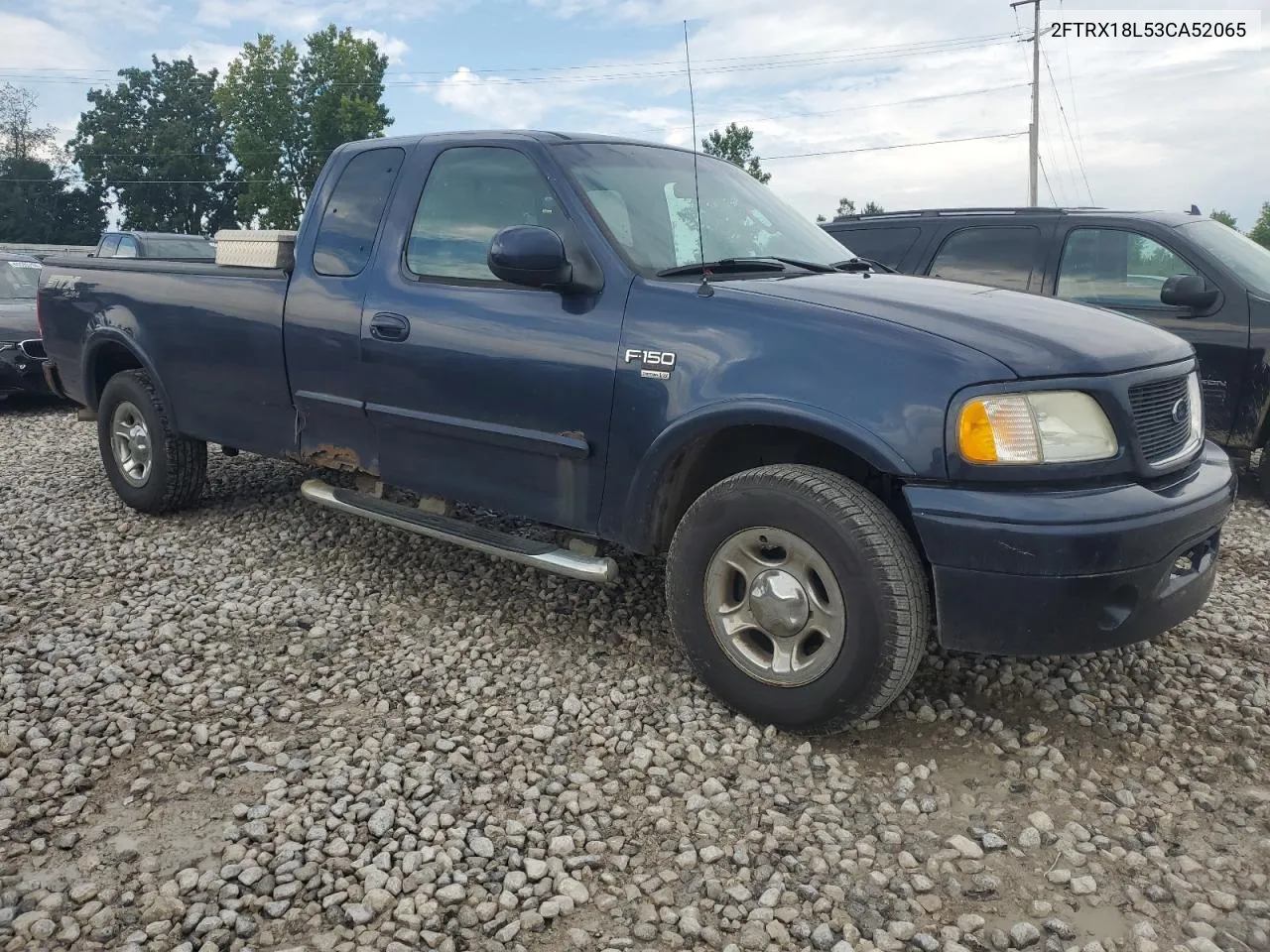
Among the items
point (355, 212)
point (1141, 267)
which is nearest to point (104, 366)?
point (355, 212)

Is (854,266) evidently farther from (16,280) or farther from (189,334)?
(16,280)

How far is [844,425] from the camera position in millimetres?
2883

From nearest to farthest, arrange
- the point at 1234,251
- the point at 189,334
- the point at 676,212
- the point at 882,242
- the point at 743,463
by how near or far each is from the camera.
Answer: the point at 743,463
the point at 676,212
the point at 189,334
the point at 1234,251
the point at 882,242

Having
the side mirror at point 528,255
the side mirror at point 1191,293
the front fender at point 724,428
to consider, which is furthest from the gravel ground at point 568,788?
the side mirror at point 1191,293

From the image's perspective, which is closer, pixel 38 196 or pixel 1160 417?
pixel 1160 417

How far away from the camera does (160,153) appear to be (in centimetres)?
6481

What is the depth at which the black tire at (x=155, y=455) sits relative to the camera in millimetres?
5371

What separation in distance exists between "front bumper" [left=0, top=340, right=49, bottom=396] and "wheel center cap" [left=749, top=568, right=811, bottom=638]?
9.13 meters

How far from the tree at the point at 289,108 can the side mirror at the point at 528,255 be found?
184 feet

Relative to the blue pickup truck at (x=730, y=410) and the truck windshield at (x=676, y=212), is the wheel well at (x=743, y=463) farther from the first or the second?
the truck windshield at (x=676, y=212)

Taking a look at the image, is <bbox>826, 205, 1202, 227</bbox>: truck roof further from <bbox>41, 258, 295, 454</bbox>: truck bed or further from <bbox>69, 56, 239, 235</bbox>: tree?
<bbox>69, 56, 239, 235</bbox>: tree

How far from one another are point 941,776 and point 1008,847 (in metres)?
0.38

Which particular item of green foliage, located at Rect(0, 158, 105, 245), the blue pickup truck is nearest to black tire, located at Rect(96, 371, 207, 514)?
the blue pickup truck

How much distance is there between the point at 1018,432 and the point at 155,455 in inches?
183
